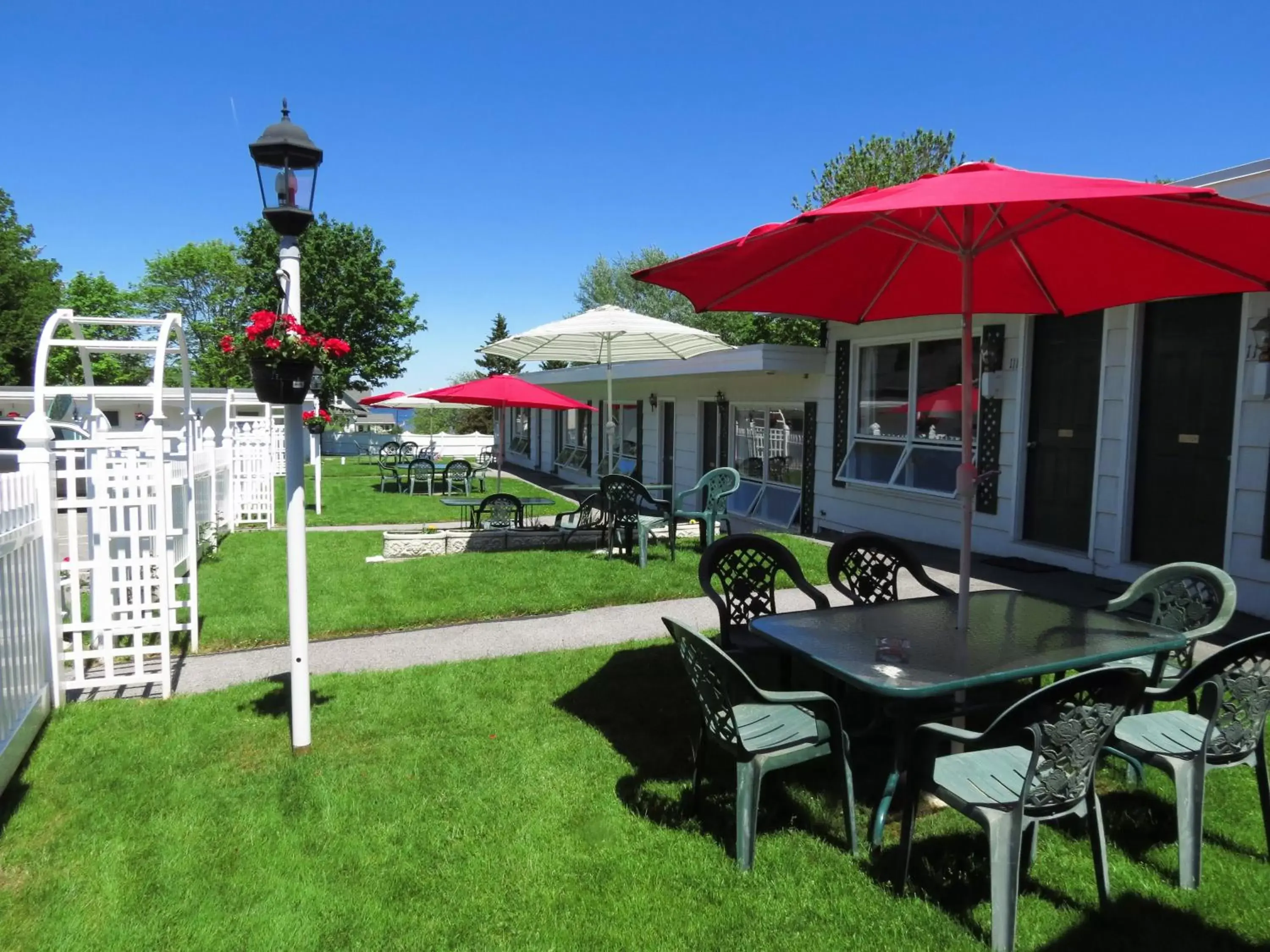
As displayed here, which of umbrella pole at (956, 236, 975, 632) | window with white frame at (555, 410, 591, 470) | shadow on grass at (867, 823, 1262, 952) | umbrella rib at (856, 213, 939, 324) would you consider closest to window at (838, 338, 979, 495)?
umbrella rib at (856, 213, 939, 324)

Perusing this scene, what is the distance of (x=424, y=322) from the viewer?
1527 inches

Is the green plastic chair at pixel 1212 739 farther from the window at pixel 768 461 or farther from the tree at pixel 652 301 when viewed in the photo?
the tree at pixel 652 301

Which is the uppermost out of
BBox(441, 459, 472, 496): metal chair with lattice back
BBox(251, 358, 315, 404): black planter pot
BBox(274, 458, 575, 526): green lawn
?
BBox(251, 358, 315, 404): black planter pot

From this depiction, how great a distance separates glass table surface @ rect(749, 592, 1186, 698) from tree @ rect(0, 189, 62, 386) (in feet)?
141

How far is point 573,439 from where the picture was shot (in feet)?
71.7

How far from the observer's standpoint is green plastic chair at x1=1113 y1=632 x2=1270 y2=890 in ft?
8.70

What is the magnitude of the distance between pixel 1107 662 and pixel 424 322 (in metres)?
38.4

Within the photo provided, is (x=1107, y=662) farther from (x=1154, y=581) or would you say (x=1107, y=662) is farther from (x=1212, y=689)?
(x=1154, y=581)

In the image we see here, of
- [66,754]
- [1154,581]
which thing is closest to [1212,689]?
[1154,581]

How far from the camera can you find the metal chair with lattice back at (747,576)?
4191 mm

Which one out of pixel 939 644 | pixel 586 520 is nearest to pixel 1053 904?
pixel 939 644

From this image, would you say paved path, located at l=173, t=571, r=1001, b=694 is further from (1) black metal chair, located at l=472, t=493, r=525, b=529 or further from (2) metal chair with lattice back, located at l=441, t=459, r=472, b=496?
(2) metal chair with lattice back, located at l=441, t=459, r=472, b=496

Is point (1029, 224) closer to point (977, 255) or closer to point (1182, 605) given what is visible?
point (977, 255)

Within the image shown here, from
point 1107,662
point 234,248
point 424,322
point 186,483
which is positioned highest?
point 234,248
